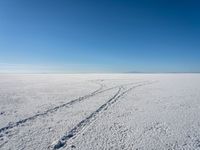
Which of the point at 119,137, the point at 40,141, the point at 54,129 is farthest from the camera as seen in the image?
the point at 54,129

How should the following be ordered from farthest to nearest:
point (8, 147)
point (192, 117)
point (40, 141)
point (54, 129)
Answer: point (192, 117)
point (54, 129)
point (40, 141)
point (8, 147)

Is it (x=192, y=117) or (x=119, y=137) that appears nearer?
(x=119, y=137)

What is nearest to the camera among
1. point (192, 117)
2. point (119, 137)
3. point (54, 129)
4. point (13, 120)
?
point (119, 137)

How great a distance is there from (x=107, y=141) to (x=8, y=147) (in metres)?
2.37

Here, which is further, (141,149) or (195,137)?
(195,137)

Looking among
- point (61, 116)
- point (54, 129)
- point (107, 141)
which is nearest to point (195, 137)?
point (107, 141)

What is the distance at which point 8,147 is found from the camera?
14.3 feet

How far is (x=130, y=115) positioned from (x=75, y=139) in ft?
10.2

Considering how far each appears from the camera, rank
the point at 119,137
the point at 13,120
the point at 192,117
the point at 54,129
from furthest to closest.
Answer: the point at 192,117
the point at 13,120
the point at 54,129
the point at 119,137

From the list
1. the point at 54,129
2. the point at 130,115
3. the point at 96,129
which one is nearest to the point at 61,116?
the point at 54,129

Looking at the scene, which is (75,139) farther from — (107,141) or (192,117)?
(192,117)

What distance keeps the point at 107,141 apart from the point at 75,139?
2.74 ft

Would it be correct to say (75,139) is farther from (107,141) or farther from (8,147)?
(8,147)

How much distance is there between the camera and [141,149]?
4.36 meters
